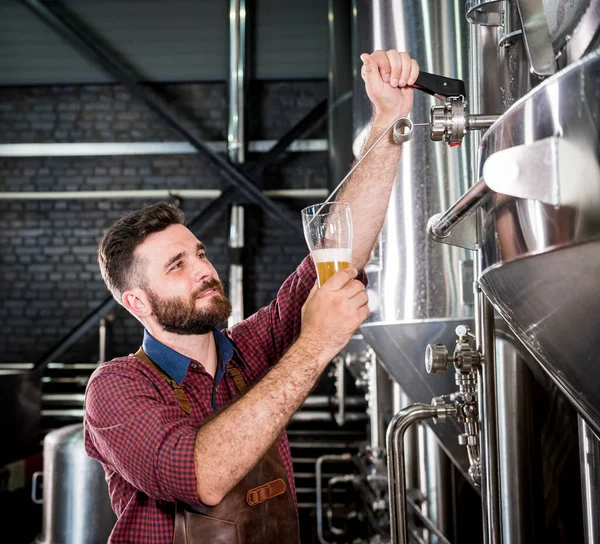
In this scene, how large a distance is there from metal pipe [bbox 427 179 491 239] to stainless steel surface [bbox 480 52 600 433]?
2 cm

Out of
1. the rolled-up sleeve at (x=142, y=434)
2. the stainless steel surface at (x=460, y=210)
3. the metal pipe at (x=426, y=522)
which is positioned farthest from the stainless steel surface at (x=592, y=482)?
the metal pipe at (x=426, y=522)

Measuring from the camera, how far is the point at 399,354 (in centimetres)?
191

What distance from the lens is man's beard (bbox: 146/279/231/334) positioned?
144 centimetres

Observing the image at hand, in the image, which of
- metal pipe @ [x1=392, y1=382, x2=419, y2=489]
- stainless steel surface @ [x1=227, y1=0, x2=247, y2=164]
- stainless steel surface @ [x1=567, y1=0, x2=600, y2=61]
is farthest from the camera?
stainless steel surface @ [x1=227, y1=0, x2=247, y2=164]

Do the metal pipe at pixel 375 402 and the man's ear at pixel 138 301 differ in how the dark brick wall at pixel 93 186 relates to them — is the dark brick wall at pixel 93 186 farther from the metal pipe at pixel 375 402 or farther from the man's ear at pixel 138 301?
the man's ear at pixel 138 301

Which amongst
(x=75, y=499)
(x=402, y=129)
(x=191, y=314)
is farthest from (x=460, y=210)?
(x=75, y=499)

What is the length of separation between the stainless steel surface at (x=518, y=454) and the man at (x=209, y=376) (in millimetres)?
417

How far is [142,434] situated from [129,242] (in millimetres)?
539

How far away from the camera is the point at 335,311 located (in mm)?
1105

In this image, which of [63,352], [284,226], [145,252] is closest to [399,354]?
[145,252]

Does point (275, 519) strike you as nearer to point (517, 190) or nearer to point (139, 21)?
point (517, 190)

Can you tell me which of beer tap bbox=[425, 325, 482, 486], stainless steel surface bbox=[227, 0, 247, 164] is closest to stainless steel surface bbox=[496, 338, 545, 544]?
beer tap bbox=[425, 325, 482, 486]

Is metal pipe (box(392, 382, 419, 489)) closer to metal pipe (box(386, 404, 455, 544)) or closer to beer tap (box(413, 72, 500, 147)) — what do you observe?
metal pipe (box(386, 404, 455, 544))

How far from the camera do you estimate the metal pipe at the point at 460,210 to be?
688mm
